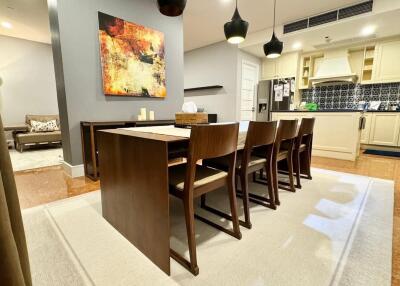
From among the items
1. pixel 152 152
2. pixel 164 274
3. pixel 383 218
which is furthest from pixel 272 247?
pixel 383 218

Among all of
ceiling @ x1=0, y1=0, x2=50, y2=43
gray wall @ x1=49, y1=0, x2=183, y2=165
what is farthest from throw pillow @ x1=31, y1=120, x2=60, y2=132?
gray wall @ x1=49, y1=0, x2=183, y2=165

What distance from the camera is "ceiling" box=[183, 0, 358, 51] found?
138 inches

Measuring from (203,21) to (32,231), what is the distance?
4.41 metres

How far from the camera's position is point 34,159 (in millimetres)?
3672

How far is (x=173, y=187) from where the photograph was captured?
1.21 meters

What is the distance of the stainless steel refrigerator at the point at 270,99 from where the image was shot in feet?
17.6

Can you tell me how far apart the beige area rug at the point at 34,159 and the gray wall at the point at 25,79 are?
123cm

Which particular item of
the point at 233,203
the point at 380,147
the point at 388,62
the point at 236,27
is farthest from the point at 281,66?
the point at 233,203

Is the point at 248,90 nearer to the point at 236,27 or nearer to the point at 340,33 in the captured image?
the point at 340,33

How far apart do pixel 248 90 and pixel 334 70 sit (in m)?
2.12

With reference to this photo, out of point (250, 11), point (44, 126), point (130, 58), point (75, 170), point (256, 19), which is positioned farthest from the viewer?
point (44, 126)

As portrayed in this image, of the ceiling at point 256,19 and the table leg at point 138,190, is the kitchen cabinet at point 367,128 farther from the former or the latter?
the table leg at point 138,190

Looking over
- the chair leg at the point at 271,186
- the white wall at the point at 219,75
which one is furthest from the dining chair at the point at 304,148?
the white wall at the point at 219,75

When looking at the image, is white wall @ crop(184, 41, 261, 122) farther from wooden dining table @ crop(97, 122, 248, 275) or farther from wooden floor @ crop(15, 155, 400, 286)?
wooden dining table @ crop(97, 122, 248, 275)
